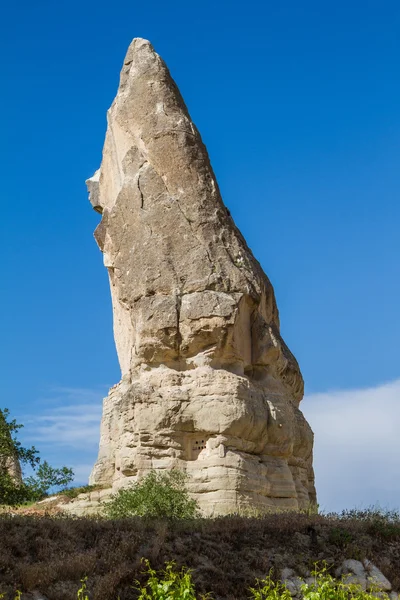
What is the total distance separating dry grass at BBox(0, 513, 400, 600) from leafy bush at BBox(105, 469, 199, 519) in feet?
13.3

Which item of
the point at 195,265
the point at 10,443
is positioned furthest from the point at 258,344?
the point at 10,443

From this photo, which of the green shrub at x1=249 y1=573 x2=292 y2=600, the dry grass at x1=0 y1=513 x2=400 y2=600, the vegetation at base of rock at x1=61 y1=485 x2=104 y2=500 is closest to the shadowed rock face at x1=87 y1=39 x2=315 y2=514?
the vegetation at base of rock at x1=61 y1=485 x2=104 y2=500

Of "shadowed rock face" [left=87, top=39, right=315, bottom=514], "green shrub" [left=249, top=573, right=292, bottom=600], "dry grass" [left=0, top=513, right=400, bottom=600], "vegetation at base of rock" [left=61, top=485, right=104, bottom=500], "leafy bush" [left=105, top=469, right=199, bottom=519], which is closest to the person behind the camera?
"green shrub" [left=249, top=573, right=292, bottom=600]

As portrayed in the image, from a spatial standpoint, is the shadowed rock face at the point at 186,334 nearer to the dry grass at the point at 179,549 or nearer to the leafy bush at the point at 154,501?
the leafy bush at the point at 154,501

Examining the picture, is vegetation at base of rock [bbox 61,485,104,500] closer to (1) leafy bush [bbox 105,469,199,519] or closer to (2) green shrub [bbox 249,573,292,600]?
(1) leafy bush [bbox 105,469,199,519]

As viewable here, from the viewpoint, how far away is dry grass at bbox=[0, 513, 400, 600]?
526 inches

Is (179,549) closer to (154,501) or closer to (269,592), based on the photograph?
(269,592)

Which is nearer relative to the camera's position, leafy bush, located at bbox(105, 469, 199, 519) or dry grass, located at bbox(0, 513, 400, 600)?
dry grass, located at bbox(0, 513, 400, 600)

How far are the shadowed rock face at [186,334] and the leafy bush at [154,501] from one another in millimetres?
1101

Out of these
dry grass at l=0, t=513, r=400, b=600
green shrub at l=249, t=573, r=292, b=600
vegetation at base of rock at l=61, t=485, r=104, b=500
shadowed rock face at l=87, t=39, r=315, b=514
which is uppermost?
shadowed rock face at l=87, t=39, r=315, b=514

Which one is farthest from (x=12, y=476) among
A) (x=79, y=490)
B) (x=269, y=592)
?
(x=269, y=592)

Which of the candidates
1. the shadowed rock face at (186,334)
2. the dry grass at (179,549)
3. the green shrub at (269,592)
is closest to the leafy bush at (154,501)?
the shadowed rock face at (186,334)

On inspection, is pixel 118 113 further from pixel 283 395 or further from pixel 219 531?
pixel 219 531

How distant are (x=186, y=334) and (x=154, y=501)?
602cm
